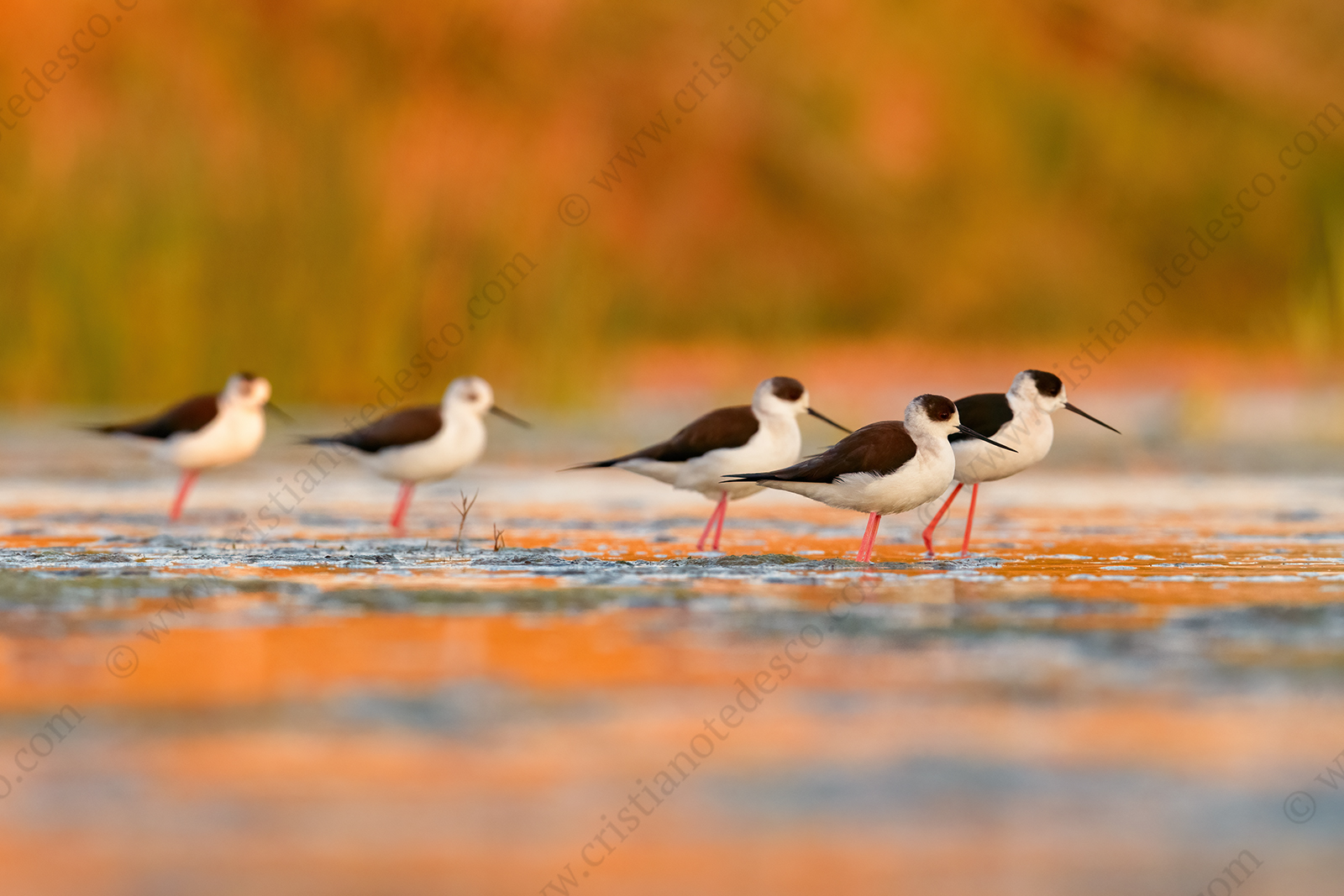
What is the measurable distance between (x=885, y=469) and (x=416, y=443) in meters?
3.07

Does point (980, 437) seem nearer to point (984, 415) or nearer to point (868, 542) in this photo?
point (984, 415)

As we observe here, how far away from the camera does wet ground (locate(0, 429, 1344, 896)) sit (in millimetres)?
3490

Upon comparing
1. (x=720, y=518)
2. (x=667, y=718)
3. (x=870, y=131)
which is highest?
(x=870, y=131)

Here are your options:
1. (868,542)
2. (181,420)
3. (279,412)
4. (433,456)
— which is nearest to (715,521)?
(868,542)

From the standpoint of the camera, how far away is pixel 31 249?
1434 centimetres

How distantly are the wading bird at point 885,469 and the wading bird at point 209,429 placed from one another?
148 inches

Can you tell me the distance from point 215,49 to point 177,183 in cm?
1381

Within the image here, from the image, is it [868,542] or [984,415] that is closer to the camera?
[868,542]

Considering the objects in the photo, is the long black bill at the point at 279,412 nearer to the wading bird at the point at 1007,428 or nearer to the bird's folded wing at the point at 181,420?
the bird's folded wing at the point at 181,420

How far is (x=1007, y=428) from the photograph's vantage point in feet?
27.8

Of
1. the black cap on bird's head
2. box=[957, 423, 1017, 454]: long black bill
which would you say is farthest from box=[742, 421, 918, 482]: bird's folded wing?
the black cap on bird's head

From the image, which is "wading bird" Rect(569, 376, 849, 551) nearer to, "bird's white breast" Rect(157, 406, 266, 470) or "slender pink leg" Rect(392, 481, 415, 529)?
"slender pink leg" Rect(392, 481, 415, 529)

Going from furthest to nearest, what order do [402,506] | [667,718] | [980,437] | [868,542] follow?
[402,506] < [980,437] < [868,542] < [667,718]

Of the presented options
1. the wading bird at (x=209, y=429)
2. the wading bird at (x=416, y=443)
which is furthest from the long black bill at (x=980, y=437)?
the wading bird at (x=209, y=429)
